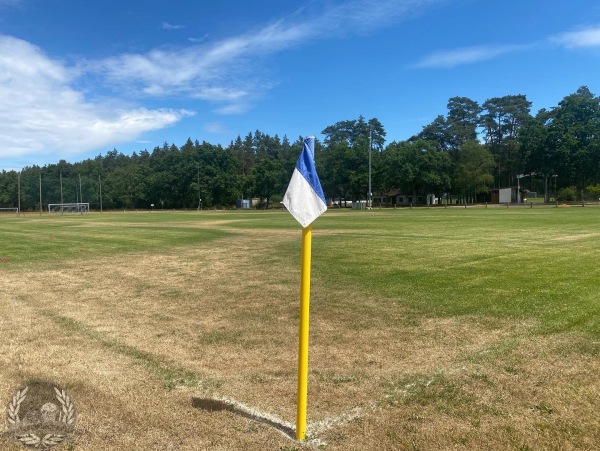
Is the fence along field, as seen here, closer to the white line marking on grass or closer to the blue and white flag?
the white line marking on grass

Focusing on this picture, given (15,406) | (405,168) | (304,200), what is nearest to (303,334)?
(304,200)

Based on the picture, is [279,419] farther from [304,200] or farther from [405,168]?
[405,168]

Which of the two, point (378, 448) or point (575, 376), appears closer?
point (378, 448)

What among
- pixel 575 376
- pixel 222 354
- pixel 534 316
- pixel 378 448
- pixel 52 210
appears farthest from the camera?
pixel 52 210

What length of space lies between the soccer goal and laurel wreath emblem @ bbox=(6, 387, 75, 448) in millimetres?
92661

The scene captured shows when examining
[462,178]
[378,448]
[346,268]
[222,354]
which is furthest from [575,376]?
[462,178]

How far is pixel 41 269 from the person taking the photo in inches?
514

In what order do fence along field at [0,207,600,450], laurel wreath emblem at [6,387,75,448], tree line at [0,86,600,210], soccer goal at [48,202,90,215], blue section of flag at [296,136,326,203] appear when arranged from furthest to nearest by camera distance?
soccer goal at [48,202,90,215] → tree line at [0,86,600,210] → fence along field at [0,207,600,450] → blue section of flag at [296,136,326,203] → laurel wreath emblem at [6,387,75,448]

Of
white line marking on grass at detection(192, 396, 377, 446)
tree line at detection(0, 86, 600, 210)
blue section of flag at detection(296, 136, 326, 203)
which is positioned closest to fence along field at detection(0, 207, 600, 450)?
white line marking on grass at detection(192, 396, 377, 446)

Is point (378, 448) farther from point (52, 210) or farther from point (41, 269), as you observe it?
point (52, 210)

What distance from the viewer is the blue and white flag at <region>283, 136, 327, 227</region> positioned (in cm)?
373

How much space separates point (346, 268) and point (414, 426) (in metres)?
8.63

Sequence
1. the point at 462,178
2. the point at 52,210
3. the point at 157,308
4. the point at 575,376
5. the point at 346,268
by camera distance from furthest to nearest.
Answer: the point at 52,210
the point at 462,178
the point at 346,268
the point at 157,308
the point at 575,376

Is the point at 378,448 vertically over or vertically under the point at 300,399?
under
